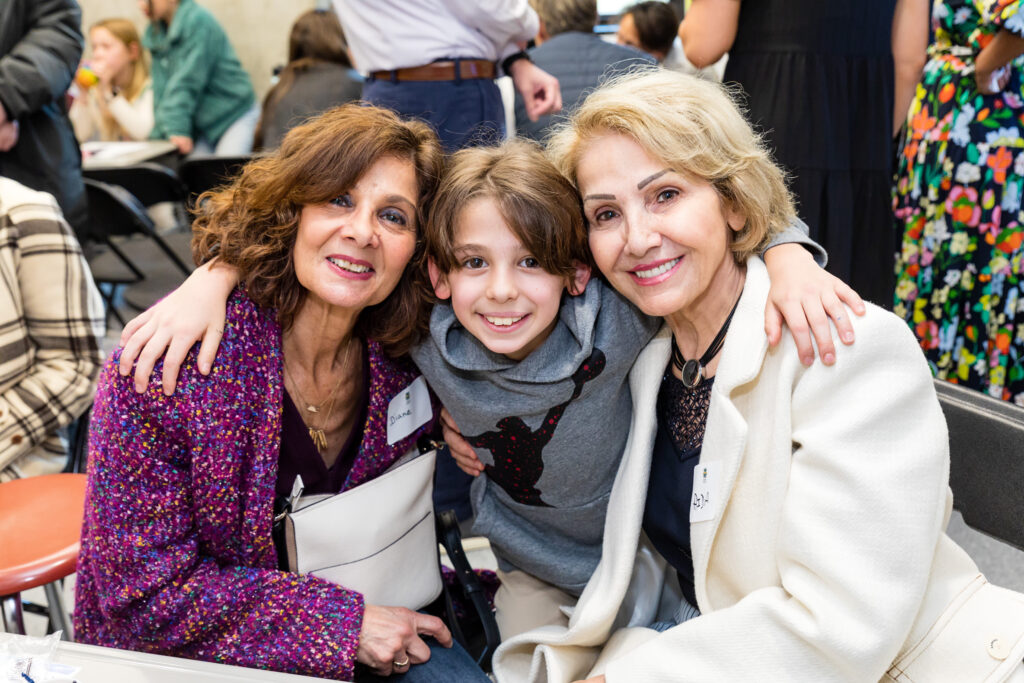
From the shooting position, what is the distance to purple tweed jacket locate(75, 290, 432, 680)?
54.5 inches

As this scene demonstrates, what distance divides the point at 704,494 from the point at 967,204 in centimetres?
167

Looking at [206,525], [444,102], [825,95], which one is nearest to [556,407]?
[206,525]

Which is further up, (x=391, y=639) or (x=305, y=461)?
(x=305, y=461)

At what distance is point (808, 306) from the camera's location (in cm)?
125

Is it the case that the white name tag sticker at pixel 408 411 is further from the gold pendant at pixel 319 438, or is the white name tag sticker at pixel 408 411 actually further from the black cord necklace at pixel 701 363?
the black cord necklace at pixel 701 363

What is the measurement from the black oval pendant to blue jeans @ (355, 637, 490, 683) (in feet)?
2.07

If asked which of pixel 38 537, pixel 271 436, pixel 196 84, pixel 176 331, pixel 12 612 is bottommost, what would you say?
pixel 12 612

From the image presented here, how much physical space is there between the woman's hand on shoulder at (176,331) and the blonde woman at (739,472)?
2.12 feet

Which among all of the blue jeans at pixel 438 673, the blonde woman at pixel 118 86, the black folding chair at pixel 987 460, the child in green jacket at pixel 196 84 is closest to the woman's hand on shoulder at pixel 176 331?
the blue jeans at pixel 438 673

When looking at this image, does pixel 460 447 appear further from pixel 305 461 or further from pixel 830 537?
pixel 830 537

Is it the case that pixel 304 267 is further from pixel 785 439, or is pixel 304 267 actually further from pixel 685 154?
pixel 785 439

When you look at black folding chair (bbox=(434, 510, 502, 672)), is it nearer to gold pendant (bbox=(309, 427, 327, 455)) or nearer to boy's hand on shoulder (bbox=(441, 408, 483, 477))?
boy's hand on shoulder (bbox=(441, 408, 483, 477))

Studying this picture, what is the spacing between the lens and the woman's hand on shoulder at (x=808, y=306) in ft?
3.99

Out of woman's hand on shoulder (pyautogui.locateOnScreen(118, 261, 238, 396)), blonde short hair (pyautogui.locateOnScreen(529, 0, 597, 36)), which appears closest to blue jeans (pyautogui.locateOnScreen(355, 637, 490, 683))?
woman's hand on shoulder (pyautogui.locateOnScreen(118, 261, 238, 396))
